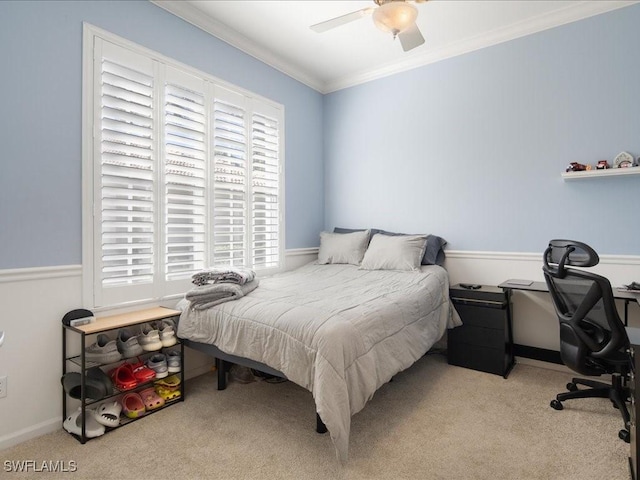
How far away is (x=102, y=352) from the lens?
6.94 feet

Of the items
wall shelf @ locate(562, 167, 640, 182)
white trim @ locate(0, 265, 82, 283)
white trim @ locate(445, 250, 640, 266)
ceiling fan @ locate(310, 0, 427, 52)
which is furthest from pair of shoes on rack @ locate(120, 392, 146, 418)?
wall shelf @ locate(562, 167, 640, 182)

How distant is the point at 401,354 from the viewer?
7.18 ft

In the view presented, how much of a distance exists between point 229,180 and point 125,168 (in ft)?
2.95

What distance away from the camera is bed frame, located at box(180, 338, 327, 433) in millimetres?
2020

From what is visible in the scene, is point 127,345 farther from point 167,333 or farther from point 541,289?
point 541,289

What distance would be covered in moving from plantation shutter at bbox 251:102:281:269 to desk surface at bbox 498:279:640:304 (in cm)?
212

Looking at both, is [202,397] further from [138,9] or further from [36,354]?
[138,9]

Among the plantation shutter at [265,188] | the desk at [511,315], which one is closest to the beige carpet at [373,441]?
the desk at [511,315]

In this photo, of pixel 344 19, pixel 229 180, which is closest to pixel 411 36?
pixel 344 19

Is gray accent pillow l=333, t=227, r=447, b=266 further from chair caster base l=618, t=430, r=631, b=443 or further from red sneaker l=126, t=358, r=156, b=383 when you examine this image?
red sneaker l=126, t=358, r=156, b=383

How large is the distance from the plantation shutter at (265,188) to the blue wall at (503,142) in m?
0.91

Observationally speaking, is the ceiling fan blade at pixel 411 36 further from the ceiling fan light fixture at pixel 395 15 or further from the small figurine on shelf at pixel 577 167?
the small figurine on shelf at pixel 577 167

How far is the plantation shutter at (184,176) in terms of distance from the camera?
269cm

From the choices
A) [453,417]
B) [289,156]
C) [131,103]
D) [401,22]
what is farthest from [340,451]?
[289,156]
